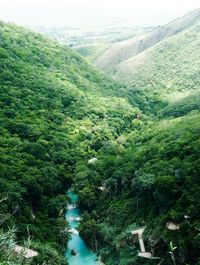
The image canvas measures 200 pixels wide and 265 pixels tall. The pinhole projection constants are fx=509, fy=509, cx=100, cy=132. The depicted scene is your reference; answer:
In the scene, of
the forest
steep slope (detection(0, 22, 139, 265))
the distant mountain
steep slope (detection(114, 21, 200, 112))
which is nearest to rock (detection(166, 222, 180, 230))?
the forest

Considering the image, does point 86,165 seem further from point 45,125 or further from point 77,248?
point 77,248

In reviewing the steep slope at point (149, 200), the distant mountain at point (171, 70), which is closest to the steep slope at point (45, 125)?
the steep slope at point (149, 200)

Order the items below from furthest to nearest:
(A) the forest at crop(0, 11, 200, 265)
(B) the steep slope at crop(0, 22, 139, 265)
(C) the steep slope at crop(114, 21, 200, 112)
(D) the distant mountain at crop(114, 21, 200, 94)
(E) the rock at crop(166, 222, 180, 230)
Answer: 1. (D) the distant mountain at crop(114, 21, 200, 94)
2. (C) the steep slope at crop(114, 21, 200, 112)
3. (B) the steep slope at crop(0, 22, 139, 265)
4. (A) the forest at crop(0, 11, 200, 265)
5. (E) the rock at crop(166, 222, 180, 230)

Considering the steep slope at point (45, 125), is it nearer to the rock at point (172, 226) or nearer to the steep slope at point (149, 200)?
the steep slope at point (149, 200)

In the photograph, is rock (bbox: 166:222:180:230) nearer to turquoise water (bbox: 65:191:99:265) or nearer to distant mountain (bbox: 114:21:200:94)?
turquoise water (bbox: 65:191:99:265)

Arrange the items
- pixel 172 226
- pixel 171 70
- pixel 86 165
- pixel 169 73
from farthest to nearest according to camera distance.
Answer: pixel 171 70
pixel 169 73
pixel 86 165
pixel 172 226

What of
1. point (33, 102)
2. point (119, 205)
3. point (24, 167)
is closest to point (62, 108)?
point (33, 102)

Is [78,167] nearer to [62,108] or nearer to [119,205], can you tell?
[119,205]

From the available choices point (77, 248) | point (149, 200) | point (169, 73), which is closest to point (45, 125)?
point (149, 200)
